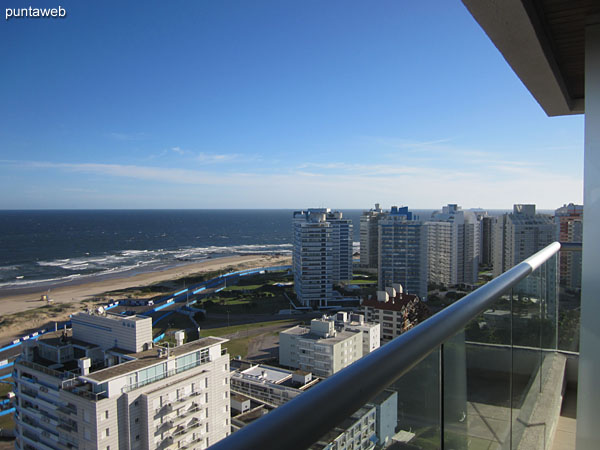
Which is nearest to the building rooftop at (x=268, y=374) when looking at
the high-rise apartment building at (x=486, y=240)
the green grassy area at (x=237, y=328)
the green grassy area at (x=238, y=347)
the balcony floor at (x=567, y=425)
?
the green grassy area at (x=238, y=347)

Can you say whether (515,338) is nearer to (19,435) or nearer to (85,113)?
A: (19,435)

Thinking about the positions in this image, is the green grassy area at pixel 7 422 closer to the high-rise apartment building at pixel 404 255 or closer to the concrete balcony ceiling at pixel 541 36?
the concrete balcony ceiling at pixel 541 36

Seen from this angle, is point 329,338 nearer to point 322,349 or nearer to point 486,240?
point 322,349

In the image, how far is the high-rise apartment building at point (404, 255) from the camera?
1981 cm

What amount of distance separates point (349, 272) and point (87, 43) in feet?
88.1

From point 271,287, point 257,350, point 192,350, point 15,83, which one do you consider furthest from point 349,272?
point 15,83

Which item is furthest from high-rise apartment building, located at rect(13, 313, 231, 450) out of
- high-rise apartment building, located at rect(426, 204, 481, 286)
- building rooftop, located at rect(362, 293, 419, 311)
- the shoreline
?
high-rise apartment building, located at rect(426, 204, 481, 286)

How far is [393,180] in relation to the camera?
189ft

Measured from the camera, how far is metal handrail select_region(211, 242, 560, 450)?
25 cm

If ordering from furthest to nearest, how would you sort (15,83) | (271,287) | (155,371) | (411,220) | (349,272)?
(15,83) < (349,272) < (271,287) < (411,220) < (155,371)

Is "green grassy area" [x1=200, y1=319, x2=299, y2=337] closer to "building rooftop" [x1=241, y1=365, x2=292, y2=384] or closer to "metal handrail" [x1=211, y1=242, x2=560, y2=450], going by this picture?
"building rooftop" [x1=241, y1=365, x2=292, y2=384]

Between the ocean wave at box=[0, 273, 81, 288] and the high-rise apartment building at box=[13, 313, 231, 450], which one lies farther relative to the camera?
the ocean wave at box=[0, 273, 81, 288]

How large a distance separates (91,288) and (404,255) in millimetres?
17212

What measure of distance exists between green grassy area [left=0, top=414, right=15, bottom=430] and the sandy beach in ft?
22.6
